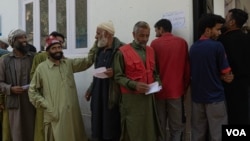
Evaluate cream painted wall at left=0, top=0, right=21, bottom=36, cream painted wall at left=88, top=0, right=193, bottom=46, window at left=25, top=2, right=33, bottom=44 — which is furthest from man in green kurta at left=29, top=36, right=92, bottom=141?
cream painted wall at left=0, top=0, right=21, bottom=36

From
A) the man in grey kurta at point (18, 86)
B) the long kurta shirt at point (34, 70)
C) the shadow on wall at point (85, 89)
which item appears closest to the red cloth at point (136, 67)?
the long kurta shirt at point (34, 70)

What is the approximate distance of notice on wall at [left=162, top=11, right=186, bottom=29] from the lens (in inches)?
184

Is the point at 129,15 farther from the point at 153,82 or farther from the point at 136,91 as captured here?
the point at 136,91

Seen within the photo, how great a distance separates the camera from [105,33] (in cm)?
436

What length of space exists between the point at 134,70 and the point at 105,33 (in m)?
0.65

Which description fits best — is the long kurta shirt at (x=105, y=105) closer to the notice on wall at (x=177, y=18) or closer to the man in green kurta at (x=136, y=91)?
the man in green kurta at (x=136, y=91)

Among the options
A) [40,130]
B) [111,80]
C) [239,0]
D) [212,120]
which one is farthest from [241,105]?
[239,0]

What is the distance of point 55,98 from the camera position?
4.47 metres

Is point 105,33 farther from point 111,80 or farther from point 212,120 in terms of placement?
point 212,120

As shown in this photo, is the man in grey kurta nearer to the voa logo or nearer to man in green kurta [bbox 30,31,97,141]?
man in green kurta [bbox 30,31,97,141]

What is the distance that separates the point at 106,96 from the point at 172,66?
87cm

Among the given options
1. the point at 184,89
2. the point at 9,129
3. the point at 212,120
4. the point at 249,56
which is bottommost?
the point at 9,129

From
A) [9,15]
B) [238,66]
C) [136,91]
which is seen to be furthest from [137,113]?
[9,15]

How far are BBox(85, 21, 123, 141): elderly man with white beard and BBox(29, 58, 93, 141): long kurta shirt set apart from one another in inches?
12.9
